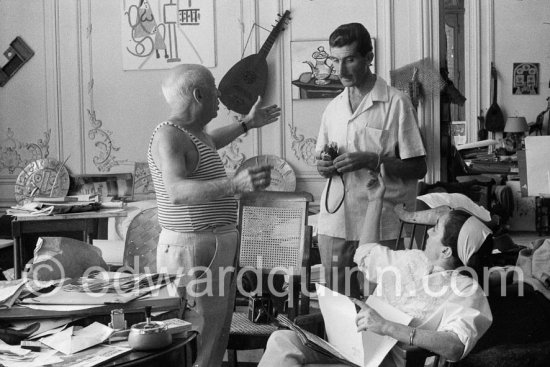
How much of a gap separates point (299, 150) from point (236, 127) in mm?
2705

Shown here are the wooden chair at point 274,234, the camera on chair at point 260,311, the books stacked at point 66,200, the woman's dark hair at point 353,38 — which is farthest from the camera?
the books stacked at point 66,200

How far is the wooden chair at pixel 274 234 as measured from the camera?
324 cm

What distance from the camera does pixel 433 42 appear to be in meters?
5.48

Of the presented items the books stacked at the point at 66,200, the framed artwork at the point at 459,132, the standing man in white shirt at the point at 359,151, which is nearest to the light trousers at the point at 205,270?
the standing man in white shirt at the point at 359,151

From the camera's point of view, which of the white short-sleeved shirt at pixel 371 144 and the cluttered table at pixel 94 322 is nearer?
the cluttered table at pixel 94 322

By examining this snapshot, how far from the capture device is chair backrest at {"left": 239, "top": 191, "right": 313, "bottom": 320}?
329cm

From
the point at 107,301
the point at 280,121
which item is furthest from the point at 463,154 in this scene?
the point at 107,301

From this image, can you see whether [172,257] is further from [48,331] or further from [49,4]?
[49,4]

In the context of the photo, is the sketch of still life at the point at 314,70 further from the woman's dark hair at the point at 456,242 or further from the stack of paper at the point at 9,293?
the stack of paper at the point at 9,293

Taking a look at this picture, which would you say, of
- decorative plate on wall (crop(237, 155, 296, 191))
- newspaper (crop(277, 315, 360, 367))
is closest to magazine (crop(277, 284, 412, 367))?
newspaper (crop(277, 315, 360, 367))

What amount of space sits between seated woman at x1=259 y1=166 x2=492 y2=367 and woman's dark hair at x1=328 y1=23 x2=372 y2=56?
0.82 meters

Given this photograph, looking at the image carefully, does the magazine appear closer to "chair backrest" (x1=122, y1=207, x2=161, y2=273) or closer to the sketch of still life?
"chair backrest" (x1=122, y1=207, x2=161, y2=273)

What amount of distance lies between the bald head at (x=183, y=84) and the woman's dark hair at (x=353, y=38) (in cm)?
62

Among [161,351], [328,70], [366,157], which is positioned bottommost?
[161,351]
